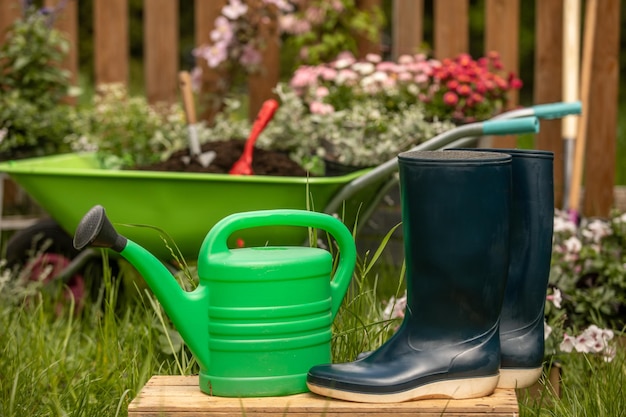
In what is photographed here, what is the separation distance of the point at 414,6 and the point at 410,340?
2804 millimetres

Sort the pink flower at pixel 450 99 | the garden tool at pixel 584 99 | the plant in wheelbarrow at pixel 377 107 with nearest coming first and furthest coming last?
the plant in wheelbarrow at pixel 377 107, the pink flower at pixel 450 99, the garden tool at pixel 584 99

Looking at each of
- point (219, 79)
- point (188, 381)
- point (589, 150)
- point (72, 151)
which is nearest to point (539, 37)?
point (589, 150)

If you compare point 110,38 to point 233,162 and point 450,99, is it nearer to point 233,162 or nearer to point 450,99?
point 233,162

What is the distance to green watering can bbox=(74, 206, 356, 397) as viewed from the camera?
57.6 inches

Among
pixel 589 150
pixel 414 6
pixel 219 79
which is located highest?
pixel 414 6

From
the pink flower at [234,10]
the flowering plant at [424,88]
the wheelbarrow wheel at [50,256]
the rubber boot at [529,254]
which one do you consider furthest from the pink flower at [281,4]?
the rubber boot at [529,254]

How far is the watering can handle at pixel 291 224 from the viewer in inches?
59.2

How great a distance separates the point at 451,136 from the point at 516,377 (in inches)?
23.9

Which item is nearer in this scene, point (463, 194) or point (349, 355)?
point (463, 194)

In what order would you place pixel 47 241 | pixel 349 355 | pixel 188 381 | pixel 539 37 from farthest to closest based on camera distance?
pixel 539 37, pixel 47 241, pixel 349 355, pixel 188 381

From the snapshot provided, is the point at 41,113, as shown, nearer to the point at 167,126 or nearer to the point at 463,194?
the point at 167,126

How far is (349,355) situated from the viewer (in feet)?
5.85

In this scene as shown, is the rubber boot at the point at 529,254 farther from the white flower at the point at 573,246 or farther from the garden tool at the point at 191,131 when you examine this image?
the garden tool at the point at 191,131

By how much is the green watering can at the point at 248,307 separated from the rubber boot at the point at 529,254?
315 mm
